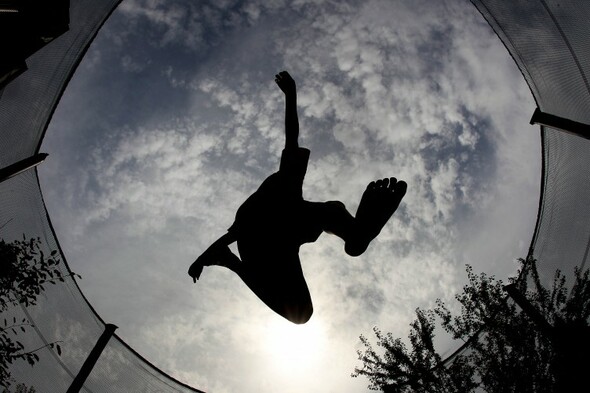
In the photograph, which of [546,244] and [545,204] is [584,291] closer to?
[546,244]

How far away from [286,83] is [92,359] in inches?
173

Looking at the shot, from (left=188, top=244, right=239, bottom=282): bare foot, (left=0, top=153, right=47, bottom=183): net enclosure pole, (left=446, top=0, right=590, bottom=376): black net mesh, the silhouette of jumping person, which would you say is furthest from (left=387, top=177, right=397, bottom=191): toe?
(left=0, top=153, right=47, bottom=183): net enclosure pole

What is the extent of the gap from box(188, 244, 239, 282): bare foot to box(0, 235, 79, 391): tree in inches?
111

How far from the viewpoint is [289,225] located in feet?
7.99

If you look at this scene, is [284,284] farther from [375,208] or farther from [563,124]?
[563,124]

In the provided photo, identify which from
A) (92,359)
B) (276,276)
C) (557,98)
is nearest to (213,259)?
(276,276)

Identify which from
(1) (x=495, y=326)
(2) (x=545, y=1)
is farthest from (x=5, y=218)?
(1) (x=495, y=326)

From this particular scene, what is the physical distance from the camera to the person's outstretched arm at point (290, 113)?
6.86ft

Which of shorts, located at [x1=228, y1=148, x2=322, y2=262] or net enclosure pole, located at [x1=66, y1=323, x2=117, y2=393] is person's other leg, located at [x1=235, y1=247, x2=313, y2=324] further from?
net enclosure pole, located at [x1=66, y1=323, x2=117, y2=393]

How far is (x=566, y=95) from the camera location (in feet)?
11.0

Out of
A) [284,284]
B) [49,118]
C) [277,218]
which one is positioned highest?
[49,118]

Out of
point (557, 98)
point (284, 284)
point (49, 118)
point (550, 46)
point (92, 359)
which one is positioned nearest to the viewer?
point (284, 284)

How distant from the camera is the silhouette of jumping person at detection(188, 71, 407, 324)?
86.4 inches

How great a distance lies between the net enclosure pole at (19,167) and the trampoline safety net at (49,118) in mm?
12
